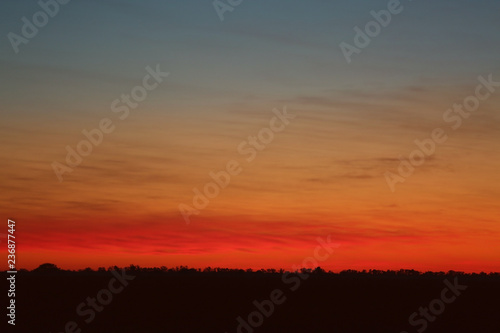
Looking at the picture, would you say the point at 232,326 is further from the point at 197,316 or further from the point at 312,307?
the point at 312,307

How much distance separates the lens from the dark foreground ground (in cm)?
3812

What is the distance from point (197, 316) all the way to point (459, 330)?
1419 centimetres

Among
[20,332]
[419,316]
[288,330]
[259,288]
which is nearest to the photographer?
[20,332]

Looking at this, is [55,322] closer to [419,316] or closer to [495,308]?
[419,316]

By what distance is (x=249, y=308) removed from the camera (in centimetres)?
4756

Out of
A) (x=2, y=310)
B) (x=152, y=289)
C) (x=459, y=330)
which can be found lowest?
(x=459, y=330)

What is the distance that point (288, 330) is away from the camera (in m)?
37.2

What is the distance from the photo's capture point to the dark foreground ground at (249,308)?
3812 cm

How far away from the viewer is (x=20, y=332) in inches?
1340

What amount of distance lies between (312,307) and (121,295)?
50.0 ft

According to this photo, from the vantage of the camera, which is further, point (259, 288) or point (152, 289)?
point (259, 288)

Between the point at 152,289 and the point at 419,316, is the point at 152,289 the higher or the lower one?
the higher one

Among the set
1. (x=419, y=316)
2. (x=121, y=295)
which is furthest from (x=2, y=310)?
(x=419, y=316)

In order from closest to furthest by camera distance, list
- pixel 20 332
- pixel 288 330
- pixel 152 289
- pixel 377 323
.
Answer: pixel 20 332 → pixel 288 330 → pixel 377 323 → pixel 152 289
